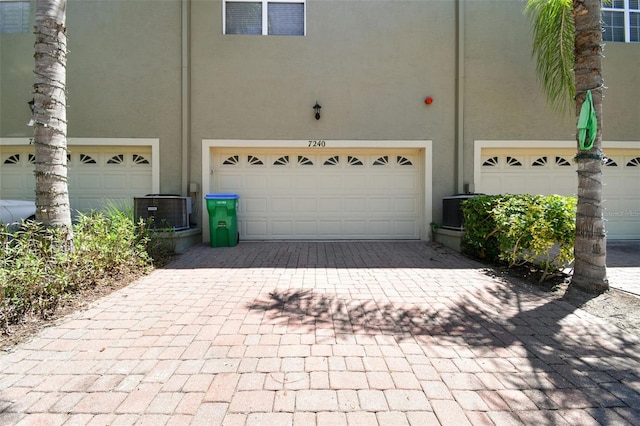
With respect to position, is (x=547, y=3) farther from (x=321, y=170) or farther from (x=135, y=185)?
(x=135, y=185)

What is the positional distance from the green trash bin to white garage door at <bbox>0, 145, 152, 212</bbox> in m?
2.07

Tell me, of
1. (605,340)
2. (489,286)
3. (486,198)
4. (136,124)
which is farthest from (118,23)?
(605,340)

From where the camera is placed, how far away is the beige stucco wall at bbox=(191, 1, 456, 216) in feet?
25.3

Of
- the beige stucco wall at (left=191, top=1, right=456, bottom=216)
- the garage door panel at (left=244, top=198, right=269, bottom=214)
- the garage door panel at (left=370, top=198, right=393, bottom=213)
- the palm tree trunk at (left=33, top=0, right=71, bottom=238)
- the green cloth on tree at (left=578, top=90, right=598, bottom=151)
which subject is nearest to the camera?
the green cloth on tree at (left=578, top=90, right=598, bottom=151)

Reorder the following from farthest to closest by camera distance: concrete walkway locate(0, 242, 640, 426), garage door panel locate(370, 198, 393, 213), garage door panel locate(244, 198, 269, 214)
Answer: garage door panel locate(370, 198, 393, 213) → garage door panel locate(244, 198, 269, 214) → concrete walkway locate(0, 242, 640, 426)

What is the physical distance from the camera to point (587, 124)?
4.06 metres

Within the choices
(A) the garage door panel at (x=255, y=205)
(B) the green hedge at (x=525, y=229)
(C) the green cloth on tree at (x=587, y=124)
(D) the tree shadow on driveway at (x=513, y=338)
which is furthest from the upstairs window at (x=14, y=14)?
(C) the green cloth on tree at (x=587, y=124)

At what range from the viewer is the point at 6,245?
3639 millimetres

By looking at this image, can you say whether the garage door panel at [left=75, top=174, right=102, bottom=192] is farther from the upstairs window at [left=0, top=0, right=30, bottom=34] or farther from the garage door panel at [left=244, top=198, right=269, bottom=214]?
the upstairs window at [left=0, top=0, right=30, bottom=34]

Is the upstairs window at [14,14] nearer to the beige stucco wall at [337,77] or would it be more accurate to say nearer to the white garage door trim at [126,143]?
the white garage door trim at [126,143]

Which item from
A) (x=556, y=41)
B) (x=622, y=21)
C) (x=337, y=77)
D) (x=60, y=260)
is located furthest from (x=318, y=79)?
(x=622, y=21)

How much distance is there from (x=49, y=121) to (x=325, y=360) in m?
4.74

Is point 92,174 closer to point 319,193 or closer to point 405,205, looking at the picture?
point 319,193

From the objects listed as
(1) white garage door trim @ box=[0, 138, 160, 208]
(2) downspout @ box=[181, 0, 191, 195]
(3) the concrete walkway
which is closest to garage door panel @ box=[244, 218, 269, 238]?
(2) downspout @ box=[181, 0, 191, 195]
